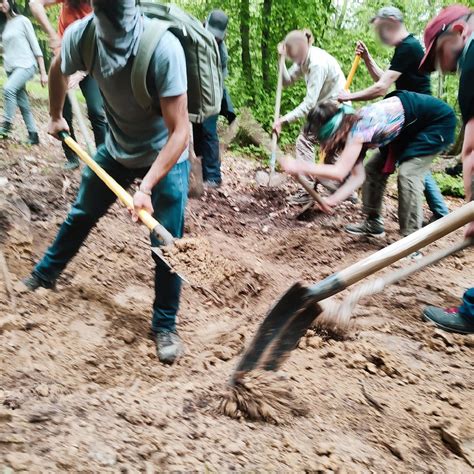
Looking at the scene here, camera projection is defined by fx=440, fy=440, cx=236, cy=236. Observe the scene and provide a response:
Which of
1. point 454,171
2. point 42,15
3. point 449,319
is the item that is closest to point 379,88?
point 449,319

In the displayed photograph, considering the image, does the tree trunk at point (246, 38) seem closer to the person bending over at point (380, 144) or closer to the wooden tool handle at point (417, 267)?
the person bending over at point (380, 144)

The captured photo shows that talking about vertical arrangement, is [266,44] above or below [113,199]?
above

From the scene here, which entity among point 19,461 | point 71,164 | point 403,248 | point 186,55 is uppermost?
point 71,164

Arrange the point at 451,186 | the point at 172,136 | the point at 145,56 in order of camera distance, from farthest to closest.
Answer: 1. the point at 451,186
2. the point at 172,136
3. the point at 145,56

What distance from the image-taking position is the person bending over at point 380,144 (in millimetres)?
3373

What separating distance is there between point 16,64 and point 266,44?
6.83 m

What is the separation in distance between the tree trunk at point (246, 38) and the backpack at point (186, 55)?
9006mm

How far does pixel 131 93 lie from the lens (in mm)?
2385

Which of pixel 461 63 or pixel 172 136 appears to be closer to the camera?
pixel 172 136

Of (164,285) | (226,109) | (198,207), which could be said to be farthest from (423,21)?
(164,285)

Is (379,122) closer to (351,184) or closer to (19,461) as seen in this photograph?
(351,184)

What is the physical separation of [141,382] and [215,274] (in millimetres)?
752

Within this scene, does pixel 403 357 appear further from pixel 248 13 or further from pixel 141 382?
pixel 248 13

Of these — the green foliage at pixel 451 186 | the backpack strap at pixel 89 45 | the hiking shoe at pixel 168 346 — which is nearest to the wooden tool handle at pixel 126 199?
the backpack strap at pixel 89 45
